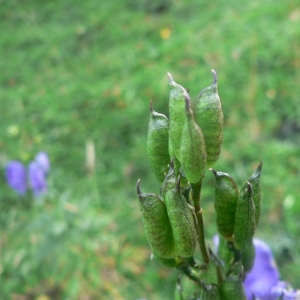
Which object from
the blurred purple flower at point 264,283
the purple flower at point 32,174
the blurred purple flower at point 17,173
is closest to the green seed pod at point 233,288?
the blurred purple flower at point 264,283

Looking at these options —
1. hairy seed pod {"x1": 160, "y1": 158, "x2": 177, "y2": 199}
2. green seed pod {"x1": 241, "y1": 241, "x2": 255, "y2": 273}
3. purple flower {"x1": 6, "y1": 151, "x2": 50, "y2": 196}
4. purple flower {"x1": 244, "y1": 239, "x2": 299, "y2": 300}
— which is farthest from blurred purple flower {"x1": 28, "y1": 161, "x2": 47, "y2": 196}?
hairy seed pod {"x1": 160, "y1": 158, "x2": 177, "y2": 199}

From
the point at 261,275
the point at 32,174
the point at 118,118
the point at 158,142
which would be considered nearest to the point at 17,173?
the point at 32,174

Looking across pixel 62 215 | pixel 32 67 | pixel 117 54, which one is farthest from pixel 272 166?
pixel 32 67

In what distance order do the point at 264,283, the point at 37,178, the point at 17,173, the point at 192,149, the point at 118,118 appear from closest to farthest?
the point at 192,149 < the point at 264,283 < the point at 37,178 < the point at 17,173 < the point at 118,118

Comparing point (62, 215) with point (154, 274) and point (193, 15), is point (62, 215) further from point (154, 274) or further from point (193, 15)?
point (193, 15)

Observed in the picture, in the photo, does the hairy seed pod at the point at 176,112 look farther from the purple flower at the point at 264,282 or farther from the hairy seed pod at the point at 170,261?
the purple flower at the point at 264,282

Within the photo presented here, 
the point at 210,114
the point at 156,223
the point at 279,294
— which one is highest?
the point at 210,114

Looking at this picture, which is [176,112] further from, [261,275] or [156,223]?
[261,275]
